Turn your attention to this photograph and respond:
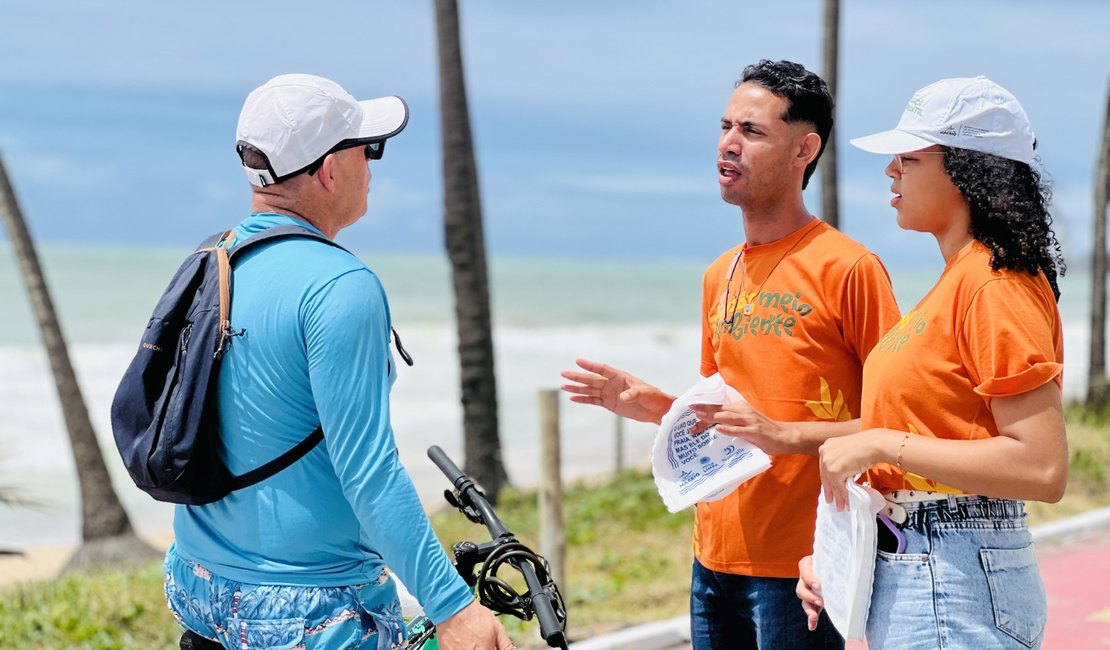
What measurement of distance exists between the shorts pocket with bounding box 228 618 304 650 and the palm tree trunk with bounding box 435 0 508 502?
29.8ft

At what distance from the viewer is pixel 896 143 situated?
8.82 ft

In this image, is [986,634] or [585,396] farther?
[585,396]

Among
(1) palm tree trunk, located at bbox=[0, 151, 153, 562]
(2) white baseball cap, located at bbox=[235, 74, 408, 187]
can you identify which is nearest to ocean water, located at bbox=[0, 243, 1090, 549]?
(1) palm tree trunk, located at bbox=[0, 151, 153, 562]

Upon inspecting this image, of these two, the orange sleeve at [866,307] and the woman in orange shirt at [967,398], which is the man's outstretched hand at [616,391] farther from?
the woman in orange shirt at [967,398]

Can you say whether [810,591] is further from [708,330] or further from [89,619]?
[89,619]

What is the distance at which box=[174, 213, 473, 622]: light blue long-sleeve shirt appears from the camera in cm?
229

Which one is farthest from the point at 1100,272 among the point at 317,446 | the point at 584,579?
the point at 317,446

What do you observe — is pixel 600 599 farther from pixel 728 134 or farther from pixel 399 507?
pixel 399 507

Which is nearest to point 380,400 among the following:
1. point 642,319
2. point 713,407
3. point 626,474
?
point 713,407

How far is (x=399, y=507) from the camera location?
230 centimetres

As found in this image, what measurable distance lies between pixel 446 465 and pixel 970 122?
1400 mm

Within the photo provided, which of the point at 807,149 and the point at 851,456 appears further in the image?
the point at 807,149

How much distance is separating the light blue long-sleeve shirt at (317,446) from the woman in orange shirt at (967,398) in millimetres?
972

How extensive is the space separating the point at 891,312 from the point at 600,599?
15.8 feet
